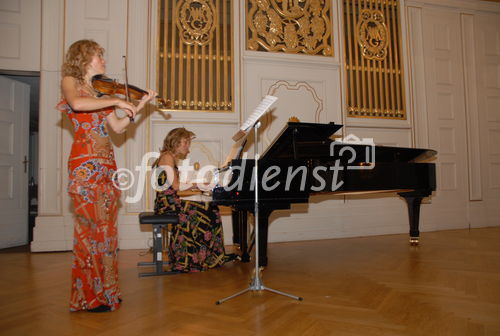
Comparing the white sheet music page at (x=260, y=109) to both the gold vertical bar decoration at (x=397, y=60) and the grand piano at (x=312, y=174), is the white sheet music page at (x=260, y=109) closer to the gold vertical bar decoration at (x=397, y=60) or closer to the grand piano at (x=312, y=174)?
the grand piano at (x=312, y=174)

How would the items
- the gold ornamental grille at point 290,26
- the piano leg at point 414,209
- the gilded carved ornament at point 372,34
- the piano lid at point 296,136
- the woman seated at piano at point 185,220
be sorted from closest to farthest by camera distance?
the piano lid at point 296,136, the woman seated at piano at point 185,220, the piano leg at point 414,209, the gold ornamental grille at point 290,26, the gilded carved ornament at point 372,34

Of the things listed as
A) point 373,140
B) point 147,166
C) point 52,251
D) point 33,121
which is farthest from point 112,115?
point 33,121

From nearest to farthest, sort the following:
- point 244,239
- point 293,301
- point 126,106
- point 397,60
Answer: point 126,106
point 293,301
point 244,239
point 397,60

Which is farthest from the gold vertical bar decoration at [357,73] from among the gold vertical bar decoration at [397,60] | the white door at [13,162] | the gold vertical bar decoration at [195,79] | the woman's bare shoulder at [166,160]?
the white door at [13,162]

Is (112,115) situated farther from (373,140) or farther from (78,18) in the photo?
(373,140)

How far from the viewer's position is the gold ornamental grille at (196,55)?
14.5ft

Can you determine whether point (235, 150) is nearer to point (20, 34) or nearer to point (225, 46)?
point (225, 46)

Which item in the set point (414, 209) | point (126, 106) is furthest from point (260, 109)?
point (414, 209)

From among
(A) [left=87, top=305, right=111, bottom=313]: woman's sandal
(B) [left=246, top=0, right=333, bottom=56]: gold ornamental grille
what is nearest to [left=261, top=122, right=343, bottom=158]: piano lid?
(A) [left=87, top=305, right=111, bottom=313]: woman's sandal

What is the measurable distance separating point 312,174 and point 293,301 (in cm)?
108

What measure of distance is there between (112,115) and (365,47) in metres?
4.21

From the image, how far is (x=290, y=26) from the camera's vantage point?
482 cm

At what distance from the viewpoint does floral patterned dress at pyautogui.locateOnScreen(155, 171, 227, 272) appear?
2863 millimetres

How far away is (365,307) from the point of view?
1.89 meters
